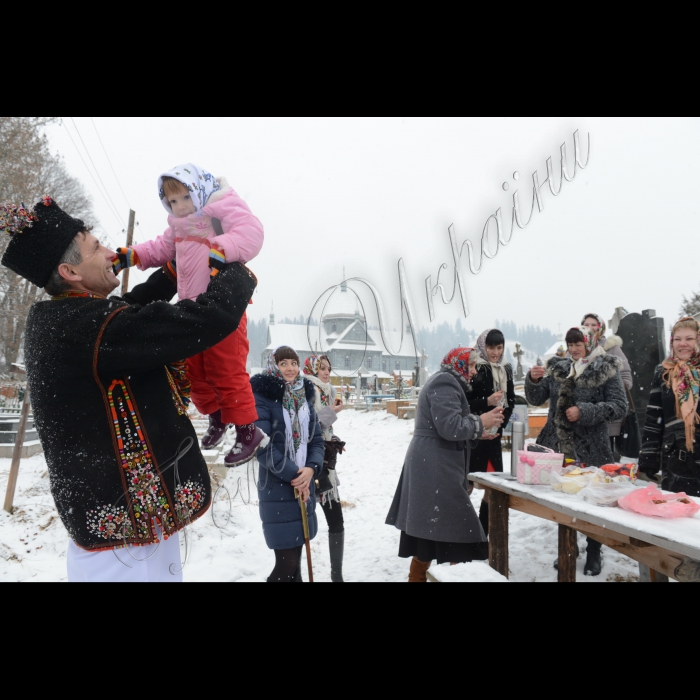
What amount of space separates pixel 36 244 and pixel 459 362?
111 inches

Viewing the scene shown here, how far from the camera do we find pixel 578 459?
389 cm

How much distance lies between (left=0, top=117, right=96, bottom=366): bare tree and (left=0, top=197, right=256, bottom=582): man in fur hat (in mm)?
5827

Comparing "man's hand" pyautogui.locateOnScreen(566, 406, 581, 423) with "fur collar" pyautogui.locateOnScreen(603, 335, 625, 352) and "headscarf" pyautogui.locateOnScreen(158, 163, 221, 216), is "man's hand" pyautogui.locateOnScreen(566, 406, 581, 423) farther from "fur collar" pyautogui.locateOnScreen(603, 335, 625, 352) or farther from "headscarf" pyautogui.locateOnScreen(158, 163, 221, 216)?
"headscarf" pyautogui.locateOnScreen(158, 163, 221, 216)

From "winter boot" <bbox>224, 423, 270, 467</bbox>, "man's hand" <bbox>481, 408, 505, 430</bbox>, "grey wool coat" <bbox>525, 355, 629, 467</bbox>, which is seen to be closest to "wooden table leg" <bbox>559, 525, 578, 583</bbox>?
"grey wool coat" <bbox>525, 355, 629, 467</bbox>

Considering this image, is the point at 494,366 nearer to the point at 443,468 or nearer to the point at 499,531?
the point at 443,468

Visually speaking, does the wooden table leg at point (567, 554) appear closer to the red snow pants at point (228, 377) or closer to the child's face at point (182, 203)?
the red snow pants at point (228, 377)

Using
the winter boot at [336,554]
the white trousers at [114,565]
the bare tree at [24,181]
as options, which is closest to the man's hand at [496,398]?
the winter boot at [336,554]

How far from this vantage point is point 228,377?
1621 millimetres

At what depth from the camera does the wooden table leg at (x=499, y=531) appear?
3490mm

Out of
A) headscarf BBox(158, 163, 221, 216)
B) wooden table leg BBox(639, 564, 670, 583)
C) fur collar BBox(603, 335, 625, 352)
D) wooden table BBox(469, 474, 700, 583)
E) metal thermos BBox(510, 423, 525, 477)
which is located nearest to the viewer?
headscarf BBox(158, 163, 221, 216)

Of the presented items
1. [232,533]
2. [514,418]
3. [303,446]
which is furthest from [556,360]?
[232,533]

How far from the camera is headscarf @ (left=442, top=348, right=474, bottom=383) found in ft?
11.6

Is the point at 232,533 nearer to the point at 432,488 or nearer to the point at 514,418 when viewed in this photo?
the point at 432,488

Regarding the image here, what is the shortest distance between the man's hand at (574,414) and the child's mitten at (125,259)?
11.0 feet
